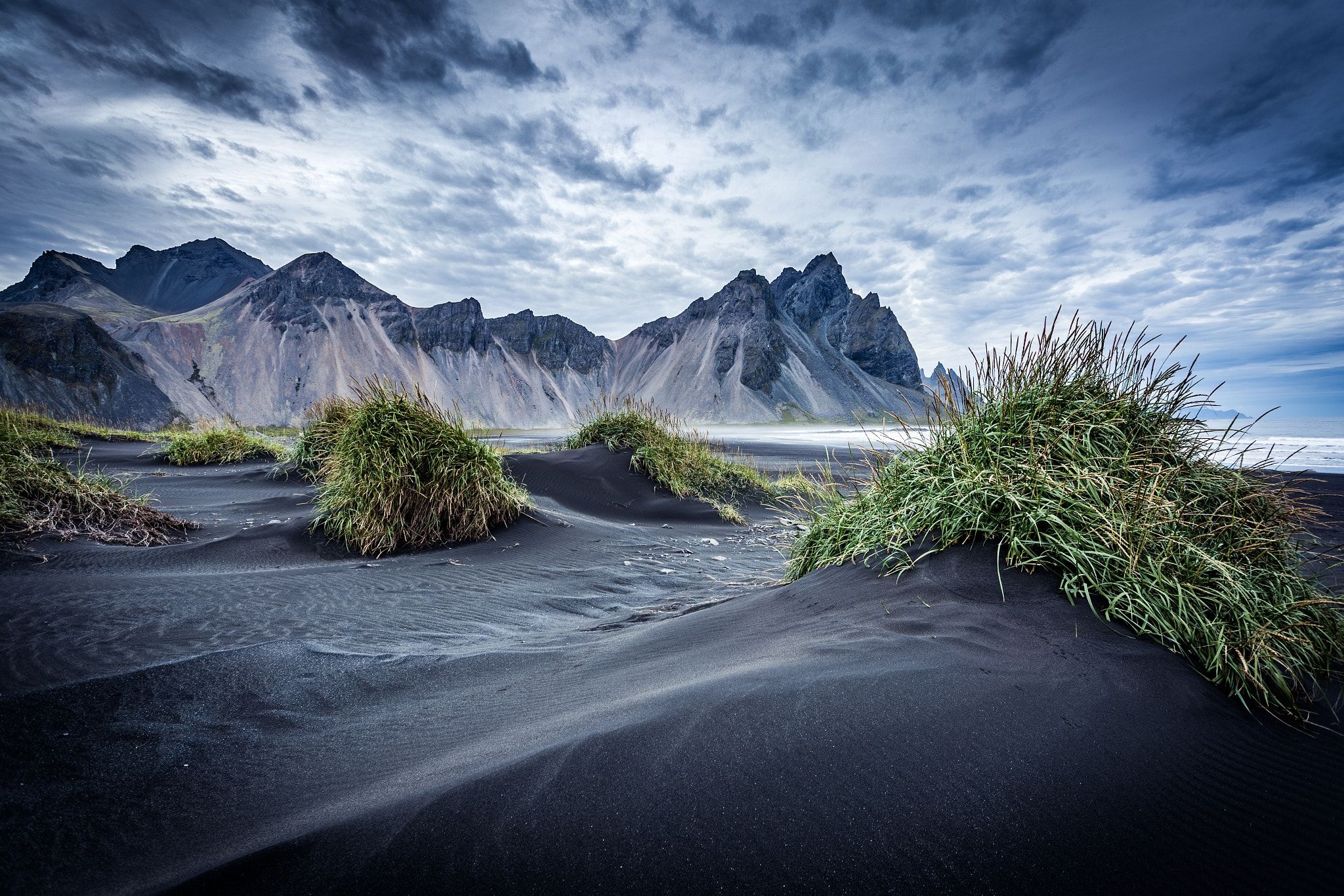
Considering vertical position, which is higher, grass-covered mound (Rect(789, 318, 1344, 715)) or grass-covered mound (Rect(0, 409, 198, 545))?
grass-covered mound (Rect(789, 318, 1344, 715))

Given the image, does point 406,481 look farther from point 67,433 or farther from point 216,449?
point 67,433

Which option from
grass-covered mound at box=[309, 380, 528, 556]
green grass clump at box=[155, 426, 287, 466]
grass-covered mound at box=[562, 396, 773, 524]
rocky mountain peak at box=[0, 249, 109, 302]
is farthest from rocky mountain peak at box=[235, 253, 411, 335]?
grass-covered mound at box=[309, 380, 528, 556]

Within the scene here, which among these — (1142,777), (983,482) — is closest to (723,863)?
Answer: (1142,777)

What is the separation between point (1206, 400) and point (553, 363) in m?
113

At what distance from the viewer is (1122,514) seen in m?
2.27

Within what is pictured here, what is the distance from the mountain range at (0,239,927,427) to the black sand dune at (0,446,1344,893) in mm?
52676

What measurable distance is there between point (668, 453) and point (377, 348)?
9258cm

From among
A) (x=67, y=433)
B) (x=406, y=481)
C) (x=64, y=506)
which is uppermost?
(x=406, y=481)

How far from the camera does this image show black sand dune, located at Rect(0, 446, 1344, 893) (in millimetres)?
1135

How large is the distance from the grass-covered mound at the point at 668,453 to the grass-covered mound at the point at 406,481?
4.21 m

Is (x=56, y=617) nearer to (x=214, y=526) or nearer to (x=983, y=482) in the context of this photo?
(x=214, y=526)

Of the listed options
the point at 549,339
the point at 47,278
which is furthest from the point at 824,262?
the point at 47,278

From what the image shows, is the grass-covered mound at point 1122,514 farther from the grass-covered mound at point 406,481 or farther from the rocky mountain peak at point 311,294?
the rocky mountain peak at point 311,294

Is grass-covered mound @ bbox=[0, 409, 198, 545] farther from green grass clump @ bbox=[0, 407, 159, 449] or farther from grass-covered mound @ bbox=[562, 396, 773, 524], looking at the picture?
grass-covered mound @ bbox=[562, 396, 773, 524]
